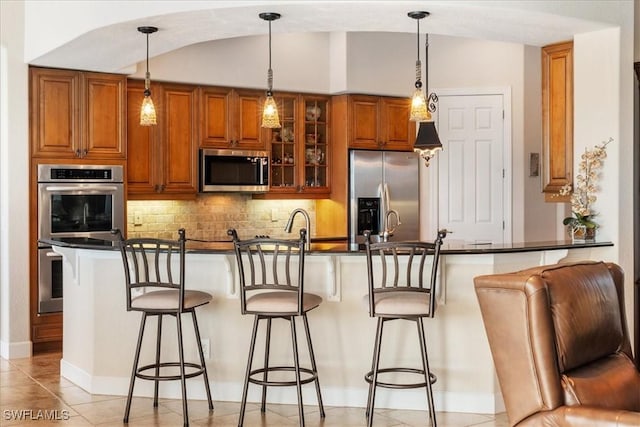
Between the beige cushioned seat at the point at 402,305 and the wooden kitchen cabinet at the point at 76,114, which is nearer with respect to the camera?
the beige cushioned seat at the point at 402,305

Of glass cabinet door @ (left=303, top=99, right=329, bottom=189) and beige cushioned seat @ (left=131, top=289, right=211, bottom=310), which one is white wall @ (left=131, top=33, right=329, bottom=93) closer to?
glass cabinet door @ (left=303, top=99, right=329, bottom=189)

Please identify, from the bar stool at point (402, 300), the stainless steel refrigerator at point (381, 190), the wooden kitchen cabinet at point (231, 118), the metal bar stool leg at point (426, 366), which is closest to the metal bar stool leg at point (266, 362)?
the bar stool at point (402, 300)

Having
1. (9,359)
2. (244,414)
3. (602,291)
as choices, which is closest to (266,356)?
(244,414)

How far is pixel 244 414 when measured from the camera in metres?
4.36

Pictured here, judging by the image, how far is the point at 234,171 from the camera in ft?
23.4

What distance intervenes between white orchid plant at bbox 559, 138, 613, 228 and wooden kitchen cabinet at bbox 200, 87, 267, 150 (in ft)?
10.9

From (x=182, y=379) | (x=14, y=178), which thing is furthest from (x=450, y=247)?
(x=14, y=178)

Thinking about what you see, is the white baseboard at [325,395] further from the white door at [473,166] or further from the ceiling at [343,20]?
the white door at [473,166]

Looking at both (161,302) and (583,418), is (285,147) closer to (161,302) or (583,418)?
(161,302)

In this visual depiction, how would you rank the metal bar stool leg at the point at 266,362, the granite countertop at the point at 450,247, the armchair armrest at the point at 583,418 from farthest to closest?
the metal bar stool leg at the point at 266,362
the granite countertop at the point at 450,247
the armchair armrest at the point at 583,418

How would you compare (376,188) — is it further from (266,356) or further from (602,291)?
(602,291)

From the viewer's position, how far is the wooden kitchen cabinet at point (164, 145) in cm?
666

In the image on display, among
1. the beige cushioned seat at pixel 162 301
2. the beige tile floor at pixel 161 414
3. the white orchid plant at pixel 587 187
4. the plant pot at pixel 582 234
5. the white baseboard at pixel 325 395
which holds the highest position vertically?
the white orchid plant at pixel 587 187

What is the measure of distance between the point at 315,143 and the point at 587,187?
A: 3.38 m
